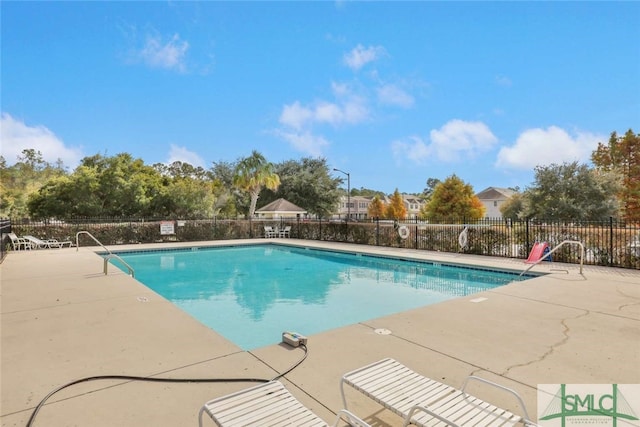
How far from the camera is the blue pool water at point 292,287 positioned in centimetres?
692

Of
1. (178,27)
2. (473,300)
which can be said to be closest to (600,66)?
(473,300)

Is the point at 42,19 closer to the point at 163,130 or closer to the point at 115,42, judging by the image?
the point at 115,42

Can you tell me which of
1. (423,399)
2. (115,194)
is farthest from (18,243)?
(423,399)

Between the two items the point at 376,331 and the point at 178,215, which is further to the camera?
the point at 178,215

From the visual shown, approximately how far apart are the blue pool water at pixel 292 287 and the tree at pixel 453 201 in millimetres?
15821

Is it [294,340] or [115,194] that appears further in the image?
[115,194]

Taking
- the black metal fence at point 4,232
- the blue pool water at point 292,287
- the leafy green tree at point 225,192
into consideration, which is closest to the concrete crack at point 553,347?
the blue pool water at point 292,287

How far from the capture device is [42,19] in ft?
42.0

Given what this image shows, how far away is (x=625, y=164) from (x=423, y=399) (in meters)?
35.1

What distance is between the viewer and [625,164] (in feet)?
91.7

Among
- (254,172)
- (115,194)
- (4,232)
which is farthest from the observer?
(254,172)

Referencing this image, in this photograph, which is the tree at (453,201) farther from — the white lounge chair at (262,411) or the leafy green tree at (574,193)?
the white lounge chair at (262,411)

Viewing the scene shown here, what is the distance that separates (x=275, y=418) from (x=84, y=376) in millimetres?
2290

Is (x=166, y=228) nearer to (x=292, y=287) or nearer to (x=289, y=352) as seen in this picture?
(x=292, y=287)
